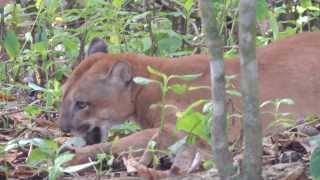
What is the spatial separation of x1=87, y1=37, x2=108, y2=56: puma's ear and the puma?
15.2 inches

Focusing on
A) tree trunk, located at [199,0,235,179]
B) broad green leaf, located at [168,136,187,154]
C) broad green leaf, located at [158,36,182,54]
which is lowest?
broad green leaf, located at [168,136,187,154]

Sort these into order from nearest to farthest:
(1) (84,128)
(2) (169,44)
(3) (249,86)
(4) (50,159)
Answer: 1. (3) (249,86)
2. (4) (50,159)
3. (1) (84,128)
4. (2) (169,44)

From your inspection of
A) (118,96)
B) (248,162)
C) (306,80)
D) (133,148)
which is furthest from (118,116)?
(248,162)

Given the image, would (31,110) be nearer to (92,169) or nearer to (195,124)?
(92,169)

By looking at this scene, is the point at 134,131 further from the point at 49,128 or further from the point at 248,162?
the point at 248,162

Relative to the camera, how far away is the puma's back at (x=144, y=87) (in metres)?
5.84

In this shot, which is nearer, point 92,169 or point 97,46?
point 92,169

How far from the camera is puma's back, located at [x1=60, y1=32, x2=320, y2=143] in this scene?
584cm

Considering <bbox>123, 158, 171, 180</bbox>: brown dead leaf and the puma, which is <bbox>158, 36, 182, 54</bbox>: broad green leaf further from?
<bbox>123, 158, 171, 180</bbox>: brown dead leaf

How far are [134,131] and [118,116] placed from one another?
14 cm

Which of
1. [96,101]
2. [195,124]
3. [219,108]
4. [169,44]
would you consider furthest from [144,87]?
[219,108]

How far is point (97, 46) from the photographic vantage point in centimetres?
Answer: 647

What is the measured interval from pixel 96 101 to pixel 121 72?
0.24 meters

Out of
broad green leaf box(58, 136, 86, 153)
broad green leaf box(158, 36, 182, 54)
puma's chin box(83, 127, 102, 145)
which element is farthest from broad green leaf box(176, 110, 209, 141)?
broad green leaf box(158, 36, 182, 54)
